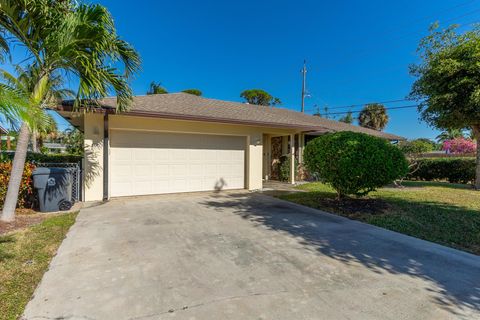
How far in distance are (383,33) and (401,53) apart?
77.8 inches

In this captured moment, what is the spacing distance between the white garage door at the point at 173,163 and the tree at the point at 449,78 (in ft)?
25.9

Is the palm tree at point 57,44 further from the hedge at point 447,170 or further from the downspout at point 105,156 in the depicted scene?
the hedge at point 447,170

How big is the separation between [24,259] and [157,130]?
18.4ft

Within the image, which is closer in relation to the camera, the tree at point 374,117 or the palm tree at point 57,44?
the palm tree at point 57,44

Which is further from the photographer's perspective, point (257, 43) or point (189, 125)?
point (257, 43)

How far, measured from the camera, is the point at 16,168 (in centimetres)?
539

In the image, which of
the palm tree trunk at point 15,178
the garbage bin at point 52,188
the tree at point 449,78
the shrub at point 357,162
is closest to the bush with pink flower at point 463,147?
the tree at point 449,78

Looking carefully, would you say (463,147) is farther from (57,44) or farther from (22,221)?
(22,221)

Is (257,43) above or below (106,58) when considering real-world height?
above

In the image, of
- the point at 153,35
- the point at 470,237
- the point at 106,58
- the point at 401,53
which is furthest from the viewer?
the point at 401,53

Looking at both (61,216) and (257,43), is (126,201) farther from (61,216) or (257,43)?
(257,43)

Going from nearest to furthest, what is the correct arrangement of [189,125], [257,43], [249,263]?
[249,263] < [189,125] < [257,43]

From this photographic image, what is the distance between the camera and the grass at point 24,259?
2531mm

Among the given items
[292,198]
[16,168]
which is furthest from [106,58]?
[292,198]
